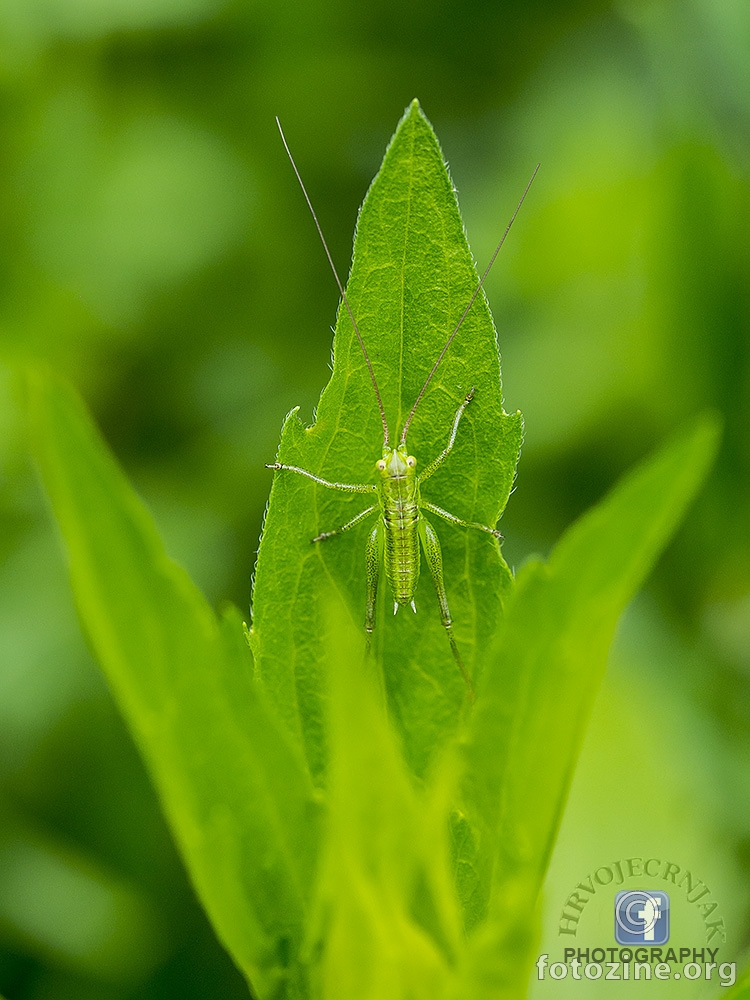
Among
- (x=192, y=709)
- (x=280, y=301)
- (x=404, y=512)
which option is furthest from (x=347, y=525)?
(x=280, y=301)

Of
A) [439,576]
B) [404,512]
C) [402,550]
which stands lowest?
[439,576]

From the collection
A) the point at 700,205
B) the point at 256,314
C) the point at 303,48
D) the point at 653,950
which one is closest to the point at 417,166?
the point at 653,950

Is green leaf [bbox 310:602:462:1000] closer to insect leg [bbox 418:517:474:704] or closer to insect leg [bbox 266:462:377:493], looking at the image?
insect leg [bbox 418:517:474:704]

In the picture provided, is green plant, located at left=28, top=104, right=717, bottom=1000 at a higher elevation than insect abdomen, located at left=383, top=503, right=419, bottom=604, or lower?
lower

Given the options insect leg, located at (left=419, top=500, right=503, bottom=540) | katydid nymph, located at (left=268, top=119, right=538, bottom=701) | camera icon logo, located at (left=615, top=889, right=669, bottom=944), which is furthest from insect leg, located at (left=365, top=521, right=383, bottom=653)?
camera icon logo, located at (left=615, top=889, right=669, bottom=944)

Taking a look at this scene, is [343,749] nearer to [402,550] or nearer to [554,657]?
[554,657]

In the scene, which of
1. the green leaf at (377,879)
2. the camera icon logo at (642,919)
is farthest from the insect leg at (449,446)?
the camera icon logo at (642,919)
